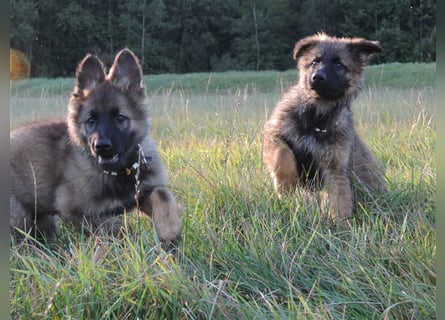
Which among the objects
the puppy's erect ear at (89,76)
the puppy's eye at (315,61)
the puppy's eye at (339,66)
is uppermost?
the puppy's eye at (315,61)

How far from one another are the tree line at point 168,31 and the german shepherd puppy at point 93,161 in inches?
856

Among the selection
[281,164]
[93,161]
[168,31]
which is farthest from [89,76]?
[168,31]

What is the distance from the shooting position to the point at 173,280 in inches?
78.1

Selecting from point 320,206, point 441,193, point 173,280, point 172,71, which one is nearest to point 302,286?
point 173,280

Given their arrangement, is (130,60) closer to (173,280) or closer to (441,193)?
(173,280)

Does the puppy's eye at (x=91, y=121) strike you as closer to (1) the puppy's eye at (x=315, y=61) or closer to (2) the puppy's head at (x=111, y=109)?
(2) the puppy's head at (x=111, y=109)

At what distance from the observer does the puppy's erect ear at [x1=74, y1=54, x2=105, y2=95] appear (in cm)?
333

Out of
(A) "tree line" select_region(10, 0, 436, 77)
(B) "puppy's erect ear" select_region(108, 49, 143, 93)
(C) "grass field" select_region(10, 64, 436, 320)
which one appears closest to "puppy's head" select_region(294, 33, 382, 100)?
(C) "grass field" select_region(10, 64, 436, 320)

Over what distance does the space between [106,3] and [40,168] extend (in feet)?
99.1

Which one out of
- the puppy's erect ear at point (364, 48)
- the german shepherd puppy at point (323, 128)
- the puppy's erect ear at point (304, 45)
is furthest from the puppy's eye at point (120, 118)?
the puppy's erect ear at point (364, 48)

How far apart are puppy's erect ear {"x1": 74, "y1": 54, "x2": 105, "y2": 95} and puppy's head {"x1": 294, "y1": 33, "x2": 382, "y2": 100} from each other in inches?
60.5

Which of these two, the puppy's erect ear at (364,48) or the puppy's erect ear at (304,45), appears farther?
the puppy's erect ear at (304,45)

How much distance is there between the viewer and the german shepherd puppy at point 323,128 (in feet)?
12.3

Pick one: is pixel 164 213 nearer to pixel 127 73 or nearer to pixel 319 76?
pixel 127 73
